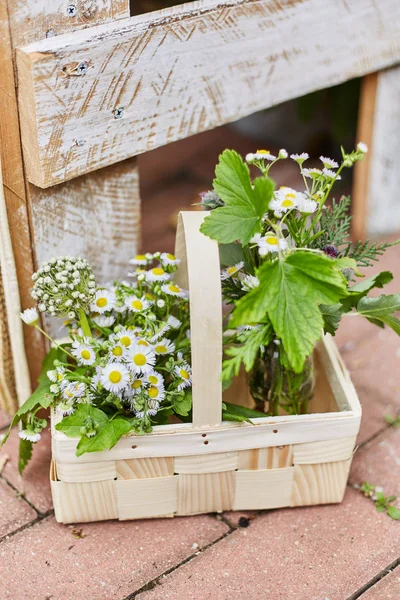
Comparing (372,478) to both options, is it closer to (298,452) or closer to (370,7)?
(298,452)

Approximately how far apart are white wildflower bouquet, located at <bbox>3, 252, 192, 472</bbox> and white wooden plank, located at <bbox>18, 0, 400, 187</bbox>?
0.23 meters

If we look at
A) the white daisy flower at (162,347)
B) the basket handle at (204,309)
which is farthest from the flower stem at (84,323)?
the basket handle at (204,309)

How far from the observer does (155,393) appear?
115 cm

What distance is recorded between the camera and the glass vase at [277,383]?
50.0 inches

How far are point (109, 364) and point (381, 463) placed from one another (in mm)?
629

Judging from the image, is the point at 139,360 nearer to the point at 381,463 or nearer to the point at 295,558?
the point at 295,558

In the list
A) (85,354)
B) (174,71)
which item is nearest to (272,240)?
(85,354)

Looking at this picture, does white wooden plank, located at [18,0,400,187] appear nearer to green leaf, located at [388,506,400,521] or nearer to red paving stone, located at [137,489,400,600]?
red paving stone, located at [137,489,400,600]

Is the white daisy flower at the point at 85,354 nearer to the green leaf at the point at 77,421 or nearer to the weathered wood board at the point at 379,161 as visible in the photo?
the green leaf at the point at 77,421

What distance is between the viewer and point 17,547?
124 centimetres

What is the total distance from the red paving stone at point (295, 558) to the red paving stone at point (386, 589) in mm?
18

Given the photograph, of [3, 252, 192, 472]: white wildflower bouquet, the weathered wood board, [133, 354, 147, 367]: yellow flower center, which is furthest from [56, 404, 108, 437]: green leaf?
the weathered wood board

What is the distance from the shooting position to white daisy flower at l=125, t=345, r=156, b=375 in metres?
1.13

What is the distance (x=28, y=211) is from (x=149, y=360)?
1.31 ft
